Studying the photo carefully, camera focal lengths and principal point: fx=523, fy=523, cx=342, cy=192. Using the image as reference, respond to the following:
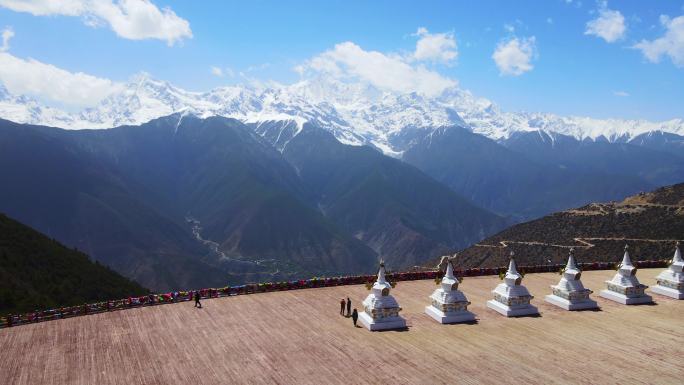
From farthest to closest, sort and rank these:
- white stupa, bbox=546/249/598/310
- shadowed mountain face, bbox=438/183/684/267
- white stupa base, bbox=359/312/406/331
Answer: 1. shadowed mountain face, bbox=438/183/684/267
2. white stupa, bbox=546/249/598/310
3. white stupa base, bbox=359/312/406/331

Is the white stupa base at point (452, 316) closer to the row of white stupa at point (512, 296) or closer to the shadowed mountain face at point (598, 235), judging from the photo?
the row of white stupa at point (512, 296)

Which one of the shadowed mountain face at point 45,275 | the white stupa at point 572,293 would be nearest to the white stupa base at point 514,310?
the white stupa at point 572,293

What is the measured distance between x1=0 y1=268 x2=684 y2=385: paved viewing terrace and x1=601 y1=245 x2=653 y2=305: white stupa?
1.52 m

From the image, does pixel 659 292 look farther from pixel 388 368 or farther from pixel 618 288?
pixel 388 368

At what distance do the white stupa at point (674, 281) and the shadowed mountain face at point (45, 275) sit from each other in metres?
50.9

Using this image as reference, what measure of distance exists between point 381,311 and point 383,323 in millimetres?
732

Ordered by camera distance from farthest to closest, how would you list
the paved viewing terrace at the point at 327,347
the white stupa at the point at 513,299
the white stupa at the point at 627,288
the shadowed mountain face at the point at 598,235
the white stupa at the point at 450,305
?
the shadowed mountain face at the point at 598,235 < the white stupa at the point at 627,288 < the white stupa at the point at 513,299 < the white stupa at the point at 450,305 < the paved viewing terrace at the point at 327,347

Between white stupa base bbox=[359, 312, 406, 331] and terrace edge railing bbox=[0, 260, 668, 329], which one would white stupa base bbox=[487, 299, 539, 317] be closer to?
white stupa base bbox=[359, 312, 406, 331]

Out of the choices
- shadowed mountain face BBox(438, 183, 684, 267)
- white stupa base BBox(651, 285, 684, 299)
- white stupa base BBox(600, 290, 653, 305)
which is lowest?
white stupa base BBox(600, 290, 653, 305)

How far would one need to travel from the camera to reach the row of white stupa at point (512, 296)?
1291 inches

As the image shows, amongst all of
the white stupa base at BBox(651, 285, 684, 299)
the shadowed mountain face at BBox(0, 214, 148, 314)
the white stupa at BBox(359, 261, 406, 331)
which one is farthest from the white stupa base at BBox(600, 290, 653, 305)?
the shadowed mountain face at BBox(0, 214, 148, 314)

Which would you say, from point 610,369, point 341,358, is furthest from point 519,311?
point 341,358

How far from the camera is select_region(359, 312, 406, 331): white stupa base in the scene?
3203 cm

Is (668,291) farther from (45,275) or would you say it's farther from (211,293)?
(45,275)
